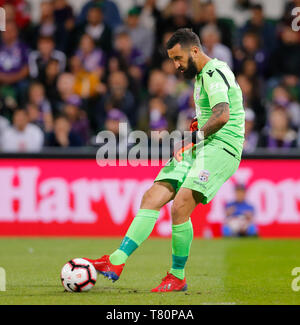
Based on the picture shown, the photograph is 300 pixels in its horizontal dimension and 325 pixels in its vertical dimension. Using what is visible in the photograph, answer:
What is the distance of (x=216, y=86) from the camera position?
23.6 feet

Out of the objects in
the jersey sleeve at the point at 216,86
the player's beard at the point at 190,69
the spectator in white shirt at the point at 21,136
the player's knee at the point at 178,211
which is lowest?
the player's knee at the point at 178,211

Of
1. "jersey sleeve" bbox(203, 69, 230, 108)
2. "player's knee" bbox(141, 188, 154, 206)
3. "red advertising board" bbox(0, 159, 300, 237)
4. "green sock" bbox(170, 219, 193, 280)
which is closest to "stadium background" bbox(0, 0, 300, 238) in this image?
"red advertising board" bbox(0, 159, 300, 237)

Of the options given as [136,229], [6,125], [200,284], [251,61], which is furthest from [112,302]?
[251,61]

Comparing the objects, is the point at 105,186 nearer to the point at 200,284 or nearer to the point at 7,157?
the point at 7,157

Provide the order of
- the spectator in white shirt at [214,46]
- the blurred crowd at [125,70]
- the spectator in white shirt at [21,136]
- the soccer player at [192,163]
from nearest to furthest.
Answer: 1. the soccer player at [192,163]
2. the spectator in white shirt at [21,136]
3. the blurred crowd at [125,70]
4. the spectator in white shirt at [214,46]

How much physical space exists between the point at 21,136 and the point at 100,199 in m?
1.94

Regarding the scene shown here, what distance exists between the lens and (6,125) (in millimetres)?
14461

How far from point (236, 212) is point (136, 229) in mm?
6281

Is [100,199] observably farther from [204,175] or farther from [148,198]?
[204,175]

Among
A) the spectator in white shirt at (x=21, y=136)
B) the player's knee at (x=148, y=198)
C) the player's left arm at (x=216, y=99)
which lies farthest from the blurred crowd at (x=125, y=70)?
the player's left arm at (x=216, y=99)

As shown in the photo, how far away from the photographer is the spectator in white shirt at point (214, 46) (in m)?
15.4

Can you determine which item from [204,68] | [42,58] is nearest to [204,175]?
[204,68]

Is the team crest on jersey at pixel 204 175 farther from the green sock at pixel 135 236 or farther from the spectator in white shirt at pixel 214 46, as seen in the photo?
the spectator in white shirt at pixel 214 46

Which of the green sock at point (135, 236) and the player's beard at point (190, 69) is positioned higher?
the player's beard at point (190, 69)
